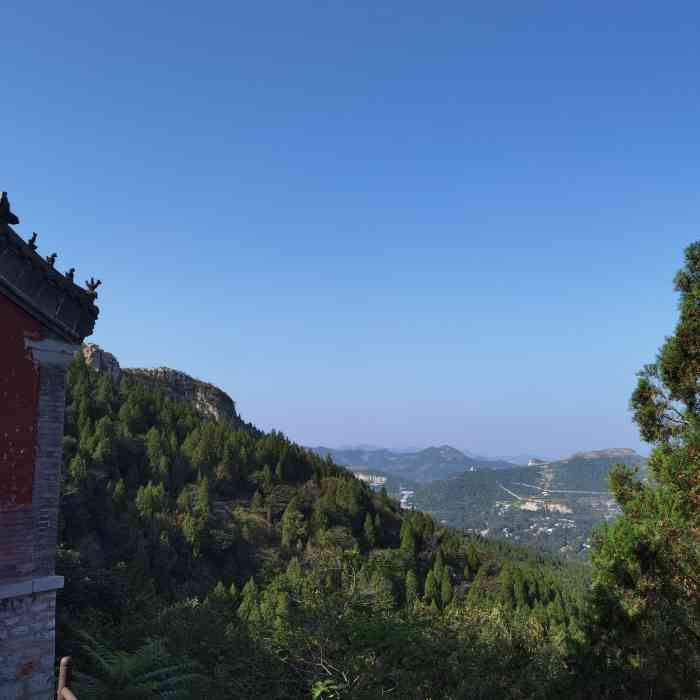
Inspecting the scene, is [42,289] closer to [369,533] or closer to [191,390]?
[369,533]

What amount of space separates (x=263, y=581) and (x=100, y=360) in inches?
3017

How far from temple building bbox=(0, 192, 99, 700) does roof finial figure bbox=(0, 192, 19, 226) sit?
0.02m

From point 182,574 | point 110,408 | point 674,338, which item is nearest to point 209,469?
point 110,408

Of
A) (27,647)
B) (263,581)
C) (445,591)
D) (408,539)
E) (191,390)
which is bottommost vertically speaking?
(445,591)

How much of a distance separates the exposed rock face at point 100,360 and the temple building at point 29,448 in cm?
12090

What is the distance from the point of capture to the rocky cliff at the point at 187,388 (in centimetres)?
13950

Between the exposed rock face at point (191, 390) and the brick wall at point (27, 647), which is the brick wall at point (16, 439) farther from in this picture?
the exposed rock face at point (191, 390)

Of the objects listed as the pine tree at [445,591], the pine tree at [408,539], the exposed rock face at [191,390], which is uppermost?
the exposed rock face at [191,390]

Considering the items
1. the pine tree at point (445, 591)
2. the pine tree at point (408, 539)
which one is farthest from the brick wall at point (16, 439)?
the pine tree at point (408, 539)

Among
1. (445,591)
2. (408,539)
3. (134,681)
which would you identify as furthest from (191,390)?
(134,681)

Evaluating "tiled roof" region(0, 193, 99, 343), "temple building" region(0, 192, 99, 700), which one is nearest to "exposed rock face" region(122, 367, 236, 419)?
"tiled roof" region(0, 193, 99, 343)

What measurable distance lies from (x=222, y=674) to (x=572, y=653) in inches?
341

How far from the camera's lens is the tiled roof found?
955 cm

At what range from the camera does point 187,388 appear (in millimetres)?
149250
